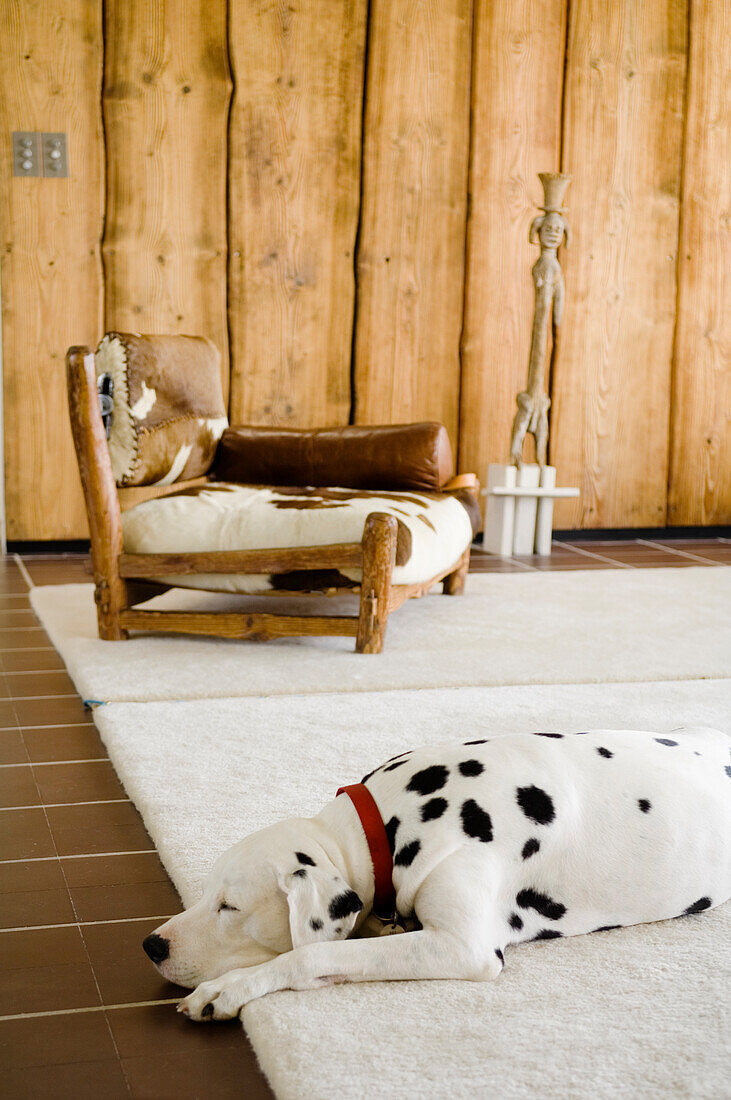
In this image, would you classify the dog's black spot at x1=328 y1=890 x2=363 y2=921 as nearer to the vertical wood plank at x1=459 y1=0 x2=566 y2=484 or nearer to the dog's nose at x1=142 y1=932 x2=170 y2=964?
the dog's nose at x1=142 y1=932 x2=170 y2=964

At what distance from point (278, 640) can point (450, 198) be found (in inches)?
109

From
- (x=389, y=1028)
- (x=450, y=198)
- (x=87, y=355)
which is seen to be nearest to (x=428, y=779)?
(x=389, y=1028)

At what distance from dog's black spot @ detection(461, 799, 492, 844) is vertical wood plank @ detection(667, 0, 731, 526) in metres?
4.55

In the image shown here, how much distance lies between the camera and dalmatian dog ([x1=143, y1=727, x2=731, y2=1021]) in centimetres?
132

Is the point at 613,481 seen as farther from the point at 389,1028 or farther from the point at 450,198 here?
the point at 389,1028

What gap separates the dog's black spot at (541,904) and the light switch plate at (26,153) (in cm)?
414

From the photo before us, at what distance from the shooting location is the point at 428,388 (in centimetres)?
529

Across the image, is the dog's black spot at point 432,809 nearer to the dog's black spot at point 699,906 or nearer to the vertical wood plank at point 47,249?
the dog's black spot at point 699,906

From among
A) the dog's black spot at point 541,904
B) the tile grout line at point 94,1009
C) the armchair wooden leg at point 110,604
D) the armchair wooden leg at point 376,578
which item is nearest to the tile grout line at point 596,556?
the armchair wooden leg at point 376,578

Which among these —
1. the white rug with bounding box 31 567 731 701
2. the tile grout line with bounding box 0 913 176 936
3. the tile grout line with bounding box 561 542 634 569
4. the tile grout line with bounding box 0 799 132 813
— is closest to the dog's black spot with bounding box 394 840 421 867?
the tile grout line with bounding box 0 913 176 936

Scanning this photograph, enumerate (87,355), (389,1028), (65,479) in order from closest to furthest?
(389,1028) < (87,355) < (65,479)

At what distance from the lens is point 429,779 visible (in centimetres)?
147

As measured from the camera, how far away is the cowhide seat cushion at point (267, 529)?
3092 mm

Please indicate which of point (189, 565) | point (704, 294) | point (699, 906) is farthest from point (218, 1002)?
point (704, 294)
